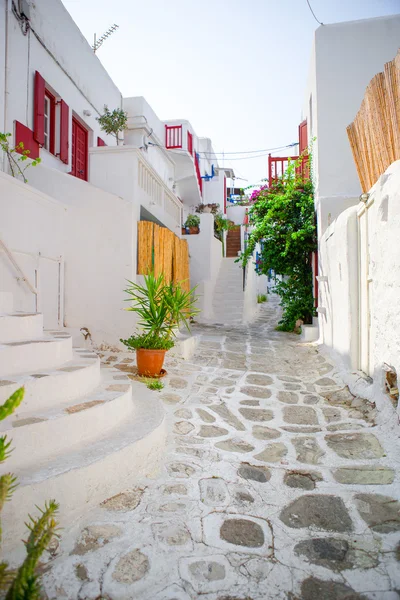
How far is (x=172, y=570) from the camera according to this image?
1926mm

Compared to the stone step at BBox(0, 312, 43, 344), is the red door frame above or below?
above

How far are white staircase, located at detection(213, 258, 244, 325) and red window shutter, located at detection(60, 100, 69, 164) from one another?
5.80 metres

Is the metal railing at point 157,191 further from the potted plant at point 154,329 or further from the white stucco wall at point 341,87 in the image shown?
the white stucco wall at point 341,87

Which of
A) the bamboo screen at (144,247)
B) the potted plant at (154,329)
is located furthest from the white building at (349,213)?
the bamboo screen at (144,247)

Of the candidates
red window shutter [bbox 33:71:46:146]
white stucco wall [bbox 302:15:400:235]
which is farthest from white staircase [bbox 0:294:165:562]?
white stucco wall [bbox 302:15:400:235]

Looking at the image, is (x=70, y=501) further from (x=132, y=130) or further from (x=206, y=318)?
(x=132, y=130)

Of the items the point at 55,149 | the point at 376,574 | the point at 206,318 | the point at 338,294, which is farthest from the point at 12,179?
the point at 206,318

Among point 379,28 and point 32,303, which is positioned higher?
point 379,28

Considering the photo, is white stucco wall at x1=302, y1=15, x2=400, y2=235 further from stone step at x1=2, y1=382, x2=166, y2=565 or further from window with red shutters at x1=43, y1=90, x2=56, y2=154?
stone step at x1=2, y1=382, x2=166, y2=565

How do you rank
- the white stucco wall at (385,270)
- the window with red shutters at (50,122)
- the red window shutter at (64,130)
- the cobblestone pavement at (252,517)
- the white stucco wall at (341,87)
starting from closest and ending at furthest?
the cobblestone pavement at (252,517) < the white stucco wall at (385,270) < the white stucco wall at (341,87) < the window with red shutters at (50,122) < the red window shutter at (64,130)

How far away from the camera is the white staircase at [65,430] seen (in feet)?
7.24

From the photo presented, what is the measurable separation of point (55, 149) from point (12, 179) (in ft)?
11.6

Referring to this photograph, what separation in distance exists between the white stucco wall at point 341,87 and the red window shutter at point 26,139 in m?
5.39

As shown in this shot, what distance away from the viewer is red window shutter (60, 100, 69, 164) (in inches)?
311
